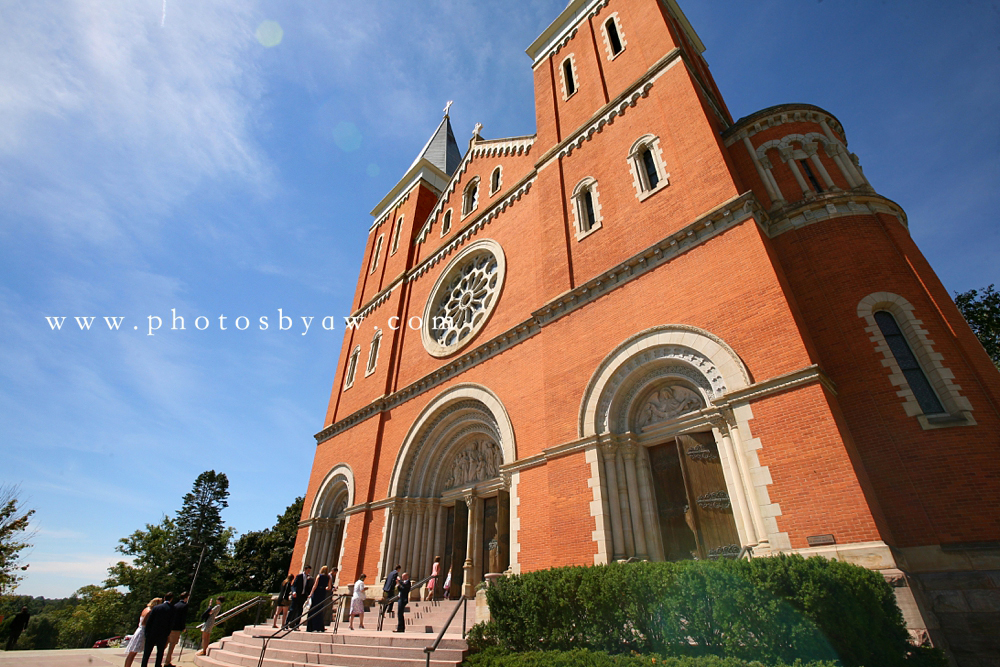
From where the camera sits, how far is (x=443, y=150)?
29.0 meters

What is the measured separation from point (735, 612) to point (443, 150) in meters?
28.2

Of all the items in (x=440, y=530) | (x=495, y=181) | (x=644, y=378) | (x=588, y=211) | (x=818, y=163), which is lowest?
(x=440, y=530)

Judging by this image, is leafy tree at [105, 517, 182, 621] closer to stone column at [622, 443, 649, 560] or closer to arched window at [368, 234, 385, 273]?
arched window at [368, 234, 385, 273]

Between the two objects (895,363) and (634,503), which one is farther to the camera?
(634,503)

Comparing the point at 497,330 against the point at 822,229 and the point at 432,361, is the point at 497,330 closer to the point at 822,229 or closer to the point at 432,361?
the point at 432,361

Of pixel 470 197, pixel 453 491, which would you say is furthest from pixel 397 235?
pixel 453 491

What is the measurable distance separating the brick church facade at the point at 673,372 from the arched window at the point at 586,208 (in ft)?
0.26

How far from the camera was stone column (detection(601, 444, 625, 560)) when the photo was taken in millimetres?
9180

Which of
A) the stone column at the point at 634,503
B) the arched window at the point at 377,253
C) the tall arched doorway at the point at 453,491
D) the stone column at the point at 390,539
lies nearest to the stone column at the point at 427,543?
the tall arched doorway at the point at 453,491

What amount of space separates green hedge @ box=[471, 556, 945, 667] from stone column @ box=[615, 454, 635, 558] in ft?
8.73

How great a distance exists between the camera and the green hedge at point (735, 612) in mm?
5035

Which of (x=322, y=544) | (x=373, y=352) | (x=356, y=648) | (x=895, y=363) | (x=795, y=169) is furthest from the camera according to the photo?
(x=373, y=352)

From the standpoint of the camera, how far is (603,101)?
15164mm

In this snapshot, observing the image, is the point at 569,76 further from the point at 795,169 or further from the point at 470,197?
the point at 795,169
